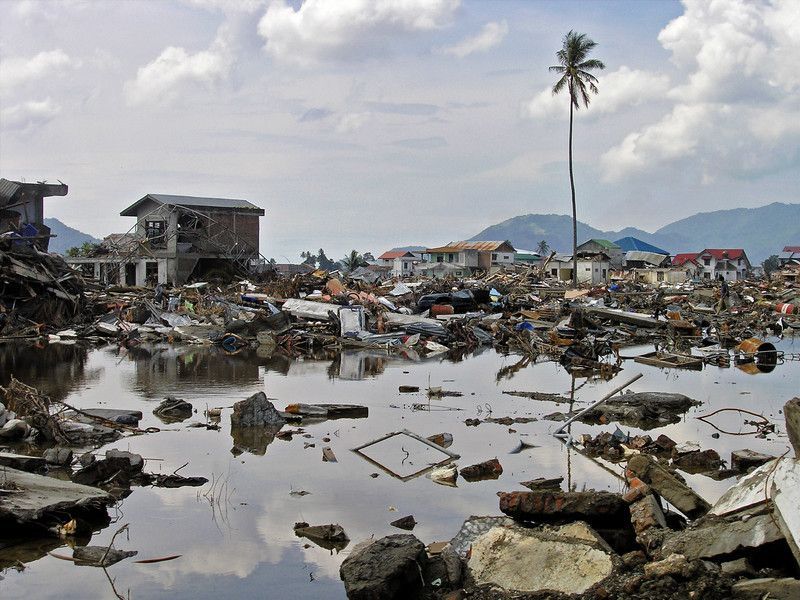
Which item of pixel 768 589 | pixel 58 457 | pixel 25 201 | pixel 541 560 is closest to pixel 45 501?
pixel 58 457

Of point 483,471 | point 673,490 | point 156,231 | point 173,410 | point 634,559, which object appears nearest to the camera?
point 634,559

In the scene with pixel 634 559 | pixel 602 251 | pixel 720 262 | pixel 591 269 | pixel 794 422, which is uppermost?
pixel 602 251

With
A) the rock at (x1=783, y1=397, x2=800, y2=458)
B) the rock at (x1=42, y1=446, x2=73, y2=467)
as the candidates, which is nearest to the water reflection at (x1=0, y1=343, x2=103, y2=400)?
the rock at (x1=42, y1=446, x2=73, y2=467)

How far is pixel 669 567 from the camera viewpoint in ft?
17.2

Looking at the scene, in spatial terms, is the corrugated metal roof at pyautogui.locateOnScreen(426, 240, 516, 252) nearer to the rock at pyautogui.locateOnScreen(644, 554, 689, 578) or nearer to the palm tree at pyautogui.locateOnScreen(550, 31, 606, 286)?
the palm tree at pyautogui.locateOnScreen(550, 31, 606, 286)

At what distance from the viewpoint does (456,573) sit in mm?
5801

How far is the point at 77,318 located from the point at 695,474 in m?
23.3

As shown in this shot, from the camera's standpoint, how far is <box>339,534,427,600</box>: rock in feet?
18.1

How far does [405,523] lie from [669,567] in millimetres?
2576

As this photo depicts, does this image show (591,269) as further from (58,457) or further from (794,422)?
(794,422)

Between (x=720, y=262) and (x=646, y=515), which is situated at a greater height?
(x=720, y=262)

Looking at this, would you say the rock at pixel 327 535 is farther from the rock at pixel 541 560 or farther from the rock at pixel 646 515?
the rock at pixel 646 515

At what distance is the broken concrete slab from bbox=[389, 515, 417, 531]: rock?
102 inches

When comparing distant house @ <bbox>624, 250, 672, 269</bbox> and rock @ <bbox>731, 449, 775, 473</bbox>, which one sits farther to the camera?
distant house @ <bbox>624, 250, 672, 269</bbox>
